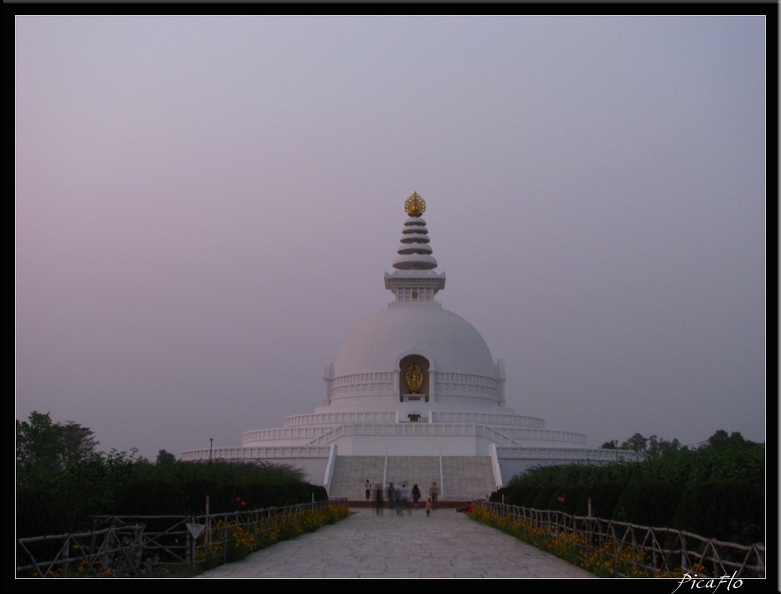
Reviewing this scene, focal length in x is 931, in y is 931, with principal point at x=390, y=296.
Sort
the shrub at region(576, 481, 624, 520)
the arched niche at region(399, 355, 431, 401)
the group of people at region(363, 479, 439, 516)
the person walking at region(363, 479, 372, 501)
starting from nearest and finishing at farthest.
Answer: the shrub at region(576, 481, 624, 520), the group of people at region(363, 479, 439, 516), the person walking at region(363, 479, 372, 501), the arched niche at region(399, 355, 431, 401)

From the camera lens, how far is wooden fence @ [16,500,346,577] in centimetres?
1093

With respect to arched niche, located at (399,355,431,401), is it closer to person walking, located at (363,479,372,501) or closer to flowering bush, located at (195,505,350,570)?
person walking, located at (363,479,372,501)

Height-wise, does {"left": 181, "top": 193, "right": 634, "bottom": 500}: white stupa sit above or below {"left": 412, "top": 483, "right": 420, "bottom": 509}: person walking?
above

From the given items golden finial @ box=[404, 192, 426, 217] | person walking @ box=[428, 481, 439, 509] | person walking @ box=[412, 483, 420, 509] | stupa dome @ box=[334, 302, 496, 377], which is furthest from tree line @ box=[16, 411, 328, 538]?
golden finial @ box=[404, 192, 426, 217]

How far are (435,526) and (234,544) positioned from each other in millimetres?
9051

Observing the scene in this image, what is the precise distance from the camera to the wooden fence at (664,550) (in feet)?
32.8

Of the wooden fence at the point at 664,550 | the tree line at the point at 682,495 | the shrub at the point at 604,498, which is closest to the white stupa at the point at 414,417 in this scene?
the tree line at the point at 682,495

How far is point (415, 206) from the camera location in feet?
188

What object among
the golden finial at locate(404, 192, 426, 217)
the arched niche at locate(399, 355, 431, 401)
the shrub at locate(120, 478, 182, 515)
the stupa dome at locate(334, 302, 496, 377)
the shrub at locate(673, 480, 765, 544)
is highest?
the golden finial at locate(404, 192, 426, 217)

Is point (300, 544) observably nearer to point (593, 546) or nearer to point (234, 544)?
point (234, 544)

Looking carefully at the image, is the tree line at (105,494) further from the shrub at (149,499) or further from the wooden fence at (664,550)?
the wooden fence at (664,550)

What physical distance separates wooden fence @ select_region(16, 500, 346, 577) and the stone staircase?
59.2 ft

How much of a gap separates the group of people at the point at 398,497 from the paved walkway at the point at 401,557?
5.27m
